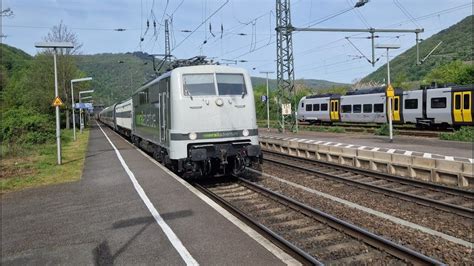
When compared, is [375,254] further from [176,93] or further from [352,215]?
[176,93]

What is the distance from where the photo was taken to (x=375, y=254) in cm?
596

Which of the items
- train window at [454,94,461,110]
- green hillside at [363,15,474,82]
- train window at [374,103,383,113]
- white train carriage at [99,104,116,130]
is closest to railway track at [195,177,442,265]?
train window at [454,94,461,110]

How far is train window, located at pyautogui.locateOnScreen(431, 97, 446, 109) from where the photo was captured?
2645 cm

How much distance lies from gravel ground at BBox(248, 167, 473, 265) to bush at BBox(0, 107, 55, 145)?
2210 centimetres

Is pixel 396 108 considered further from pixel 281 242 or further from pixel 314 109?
pixel 281 242

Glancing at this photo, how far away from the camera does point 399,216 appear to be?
841 cm

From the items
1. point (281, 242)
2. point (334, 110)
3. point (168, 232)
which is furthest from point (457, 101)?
point (168, 232)

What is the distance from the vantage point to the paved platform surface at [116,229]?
5.85 metres

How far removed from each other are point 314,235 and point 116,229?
3.32 meters

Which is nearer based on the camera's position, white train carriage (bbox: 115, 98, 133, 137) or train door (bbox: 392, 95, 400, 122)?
white train carriage (bbox: 115, 98, 133, 137)

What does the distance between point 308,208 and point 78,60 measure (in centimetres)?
5094

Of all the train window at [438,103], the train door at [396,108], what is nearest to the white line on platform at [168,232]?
the train window at [438,103]

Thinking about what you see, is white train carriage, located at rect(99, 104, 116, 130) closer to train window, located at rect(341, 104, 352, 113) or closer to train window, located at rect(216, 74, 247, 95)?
train window, located at rect(341, 104, 352, 113)

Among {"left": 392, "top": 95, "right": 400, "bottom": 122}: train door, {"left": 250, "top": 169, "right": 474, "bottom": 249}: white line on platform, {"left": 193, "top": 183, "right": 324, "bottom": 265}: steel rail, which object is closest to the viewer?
{"left": 193, "top": 183, "right": 324, "bottom": 265}: steel rail
